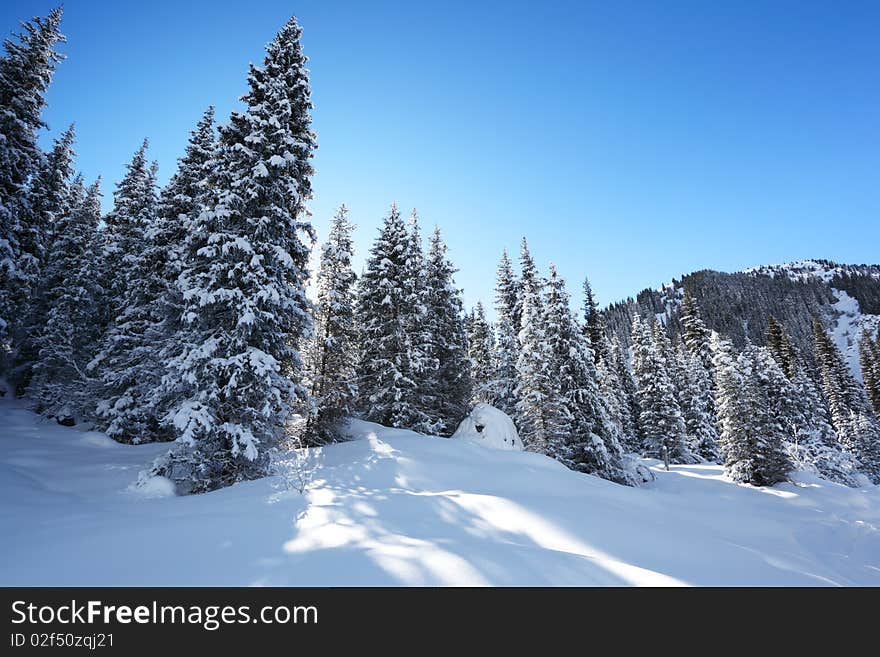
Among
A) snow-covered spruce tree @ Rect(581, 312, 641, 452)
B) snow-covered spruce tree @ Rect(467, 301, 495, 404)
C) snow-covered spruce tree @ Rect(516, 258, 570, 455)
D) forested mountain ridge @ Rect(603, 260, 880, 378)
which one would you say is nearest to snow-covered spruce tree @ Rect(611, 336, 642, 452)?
snow-covered spruce tree @ Rect(581, 312, 641, 452)

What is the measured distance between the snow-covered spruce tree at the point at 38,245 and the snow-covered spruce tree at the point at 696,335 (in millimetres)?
55550

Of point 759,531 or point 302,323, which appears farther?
point 302,323

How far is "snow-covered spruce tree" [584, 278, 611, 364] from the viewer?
3884 centimetres

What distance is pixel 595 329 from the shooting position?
134ft

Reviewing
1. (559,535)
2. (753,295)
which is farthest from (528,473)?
(753,295)

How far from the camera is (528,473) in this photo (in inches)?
392

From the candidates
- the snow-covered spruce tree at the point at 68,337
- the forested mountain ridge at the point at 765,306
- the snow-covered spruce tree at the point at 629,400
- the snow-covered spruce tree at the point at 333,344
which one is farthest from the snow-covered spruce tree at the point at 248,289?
the forested mountain ridge at the point at 765,306

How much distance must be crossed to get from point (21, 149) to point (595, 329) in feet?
139

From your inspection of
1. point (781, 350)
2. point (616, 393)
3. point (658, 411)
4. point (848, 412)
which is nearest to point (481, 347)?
point (616, 393)

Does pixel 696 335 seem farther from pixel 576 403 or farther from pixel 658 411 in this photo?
pixel 576 403
